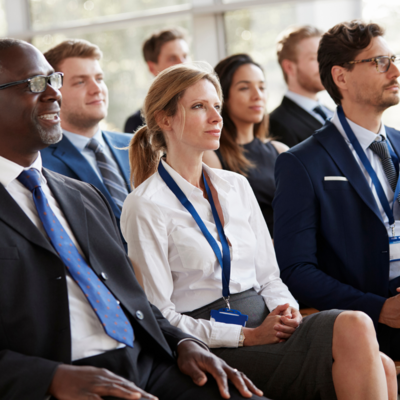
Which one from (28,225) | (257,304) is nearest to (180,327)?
(257,304)

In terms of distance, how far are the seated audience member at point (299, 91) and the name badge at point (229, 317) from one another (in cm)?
211

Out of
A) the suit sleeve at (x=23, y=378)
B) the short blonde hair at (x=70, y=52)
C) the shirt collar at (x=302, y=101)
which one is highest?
the short blonde hair at (x=70, y=52)

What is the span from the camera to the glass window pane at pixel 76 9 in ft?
19.0

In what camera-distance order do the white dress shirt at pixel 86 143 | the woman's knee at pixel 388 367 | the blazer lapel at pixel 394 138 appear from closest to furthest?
the woman's knee at pixel 388 367 → the blazer lapel at pixel 394 138 → the white dress shirt at pixel 86 143

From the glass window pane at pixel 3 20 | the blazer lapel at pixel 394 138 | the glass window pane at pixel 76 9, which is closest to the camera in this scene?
the blazer lapel at pixel 394 138

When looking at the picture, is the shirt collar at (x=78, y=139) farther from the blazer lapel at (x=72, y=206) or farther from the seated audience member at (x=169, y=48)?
the seated audience member at (x=169, y=48)

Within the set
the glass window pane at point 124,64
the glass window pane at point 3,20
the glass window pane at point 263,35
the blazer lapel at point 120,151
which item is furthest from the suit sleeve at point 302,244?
the glass window pane at point 3,20

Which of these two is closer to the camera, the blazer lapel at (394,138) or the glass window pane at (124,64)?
the blazer lapel at (394,138)

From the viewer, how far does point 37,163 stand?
1.65 m

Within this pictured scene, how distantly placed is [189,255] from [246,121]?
185cm

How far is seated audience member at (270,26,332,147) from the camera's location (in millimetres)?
3854

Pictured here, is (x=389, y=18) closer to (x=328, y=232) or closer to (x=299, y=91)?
(x=299, y=91)

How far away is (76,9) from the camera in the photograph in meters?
6.00

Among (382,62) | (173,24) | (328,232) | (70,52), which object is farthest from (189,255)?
(173,24)
